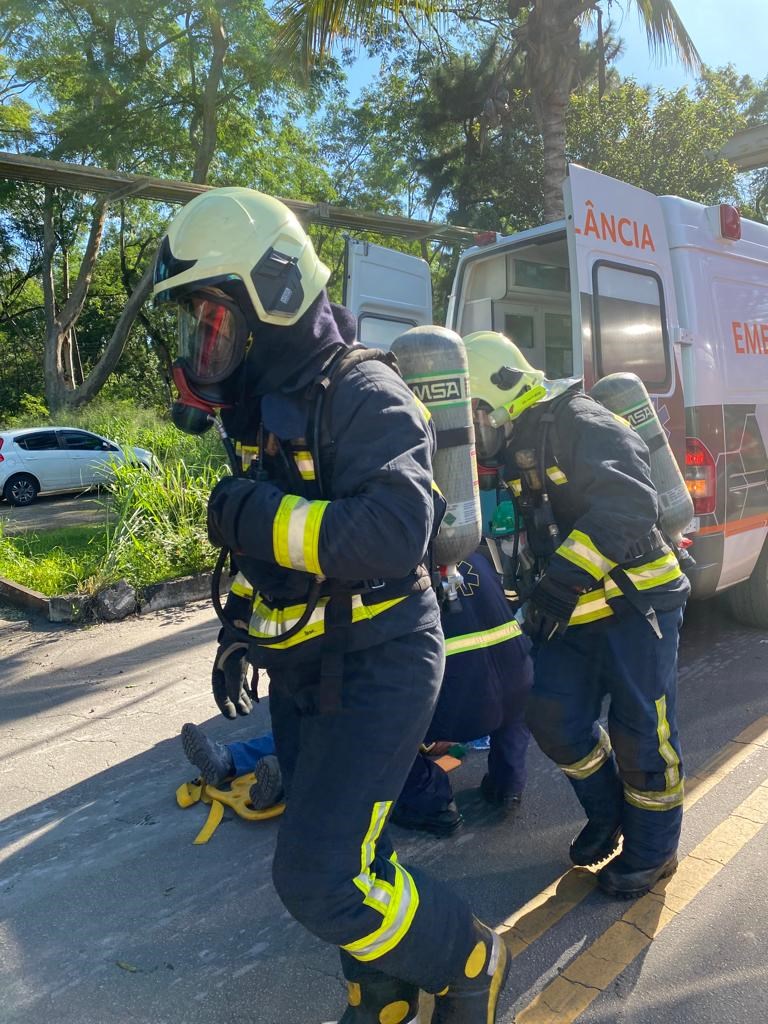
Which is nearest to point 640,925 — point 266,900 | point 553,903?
point 553,903

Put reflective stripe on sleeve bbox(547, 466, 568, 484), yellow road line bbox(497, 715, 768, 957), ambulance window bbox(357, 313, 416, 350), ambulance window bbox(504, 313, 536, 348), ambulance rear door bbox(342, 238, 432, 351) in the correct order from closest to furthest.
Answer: yellow road line bbox(497, 715, 768, 957) < reflective stripe on sleeve bbox(547, 466, 568, 484) < ambulance rear door bbox(342, 238, 432, 351) < ambulance window bbox(357, 313, 416, 350) < ambulance window bbox(504, 313, 536, 348)

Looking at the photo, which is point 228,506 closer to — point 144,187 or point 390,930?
point 390,930

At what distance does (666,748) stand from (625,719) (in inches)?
6.2

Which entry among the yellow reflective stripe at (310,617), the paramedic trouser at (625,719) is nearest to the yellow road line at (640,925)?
the paramedic trouser at (625,719)

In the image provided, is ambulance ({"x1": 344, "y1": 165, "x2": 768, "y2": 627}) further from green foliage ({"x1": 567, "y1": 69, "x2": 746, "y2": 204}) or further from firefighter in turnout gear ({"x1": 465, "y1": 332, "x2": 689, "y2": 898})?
green foliage ({"x1": 567, "y1": 69, "x2": 746, "y2": 204})

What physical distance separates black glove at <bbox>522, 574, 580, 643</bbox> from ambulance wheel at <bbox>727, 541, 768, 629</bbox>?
3363 millimetres

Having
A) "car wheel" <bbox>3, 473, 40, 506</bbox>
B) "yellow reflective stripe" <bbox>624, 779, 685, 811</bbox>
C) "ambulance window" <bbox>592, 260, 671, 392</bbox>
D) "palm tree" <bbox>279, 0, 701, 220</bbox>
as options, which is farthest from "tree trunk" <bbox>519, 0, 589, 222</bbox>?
"car wheel" <bbox>3, 473, 40, 506</bbox>

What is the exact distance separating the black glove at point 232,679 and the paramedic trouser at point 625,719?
3.16 feet

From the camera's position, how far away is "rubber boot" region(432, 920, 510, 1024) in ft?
6.37

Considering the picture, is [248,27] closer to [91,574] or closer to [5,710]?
[91,574]

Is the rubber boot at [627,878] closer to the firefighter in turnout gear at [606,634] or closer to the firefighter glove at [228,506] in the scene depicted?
the firefighter in turnout gear at [606,634]

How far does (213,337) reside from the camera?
6.20 feet

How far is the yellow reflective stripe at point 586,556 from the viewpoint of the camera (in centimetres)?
257

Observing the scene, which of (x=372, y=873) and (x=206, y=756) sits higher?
(x=372, y=873)
